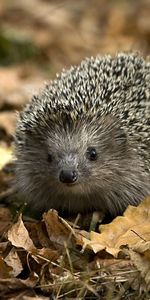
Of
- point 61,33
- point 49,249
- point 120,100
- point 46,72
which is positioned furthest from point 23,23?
point 49,249

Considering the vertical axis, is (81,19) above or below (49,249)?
above

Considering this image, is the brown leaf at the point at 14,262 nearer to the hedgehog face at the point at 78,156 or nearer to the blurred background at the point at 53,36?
the hedgehog face at the point at 78,156

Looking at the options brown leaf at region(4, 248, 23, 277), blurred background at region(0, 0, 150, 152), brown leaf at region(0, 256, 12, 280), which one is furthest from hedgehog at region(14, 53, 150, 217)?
blurred background at region(0, 0, 150, 152)

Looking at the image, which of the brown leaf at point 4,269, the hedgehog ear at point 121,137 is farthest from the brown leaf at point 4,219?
the hedgehog ear at point 121,137

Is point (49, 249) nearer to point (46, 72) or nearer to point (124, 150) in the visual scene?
point (124, 150)

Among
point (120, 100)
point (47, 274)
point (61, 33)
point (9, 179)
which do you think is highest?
point (61, 33)

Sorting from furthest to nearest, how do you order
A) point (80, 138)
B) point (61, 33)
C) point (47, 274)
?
point (61, 33), point (80, 138), point (47, 274)
